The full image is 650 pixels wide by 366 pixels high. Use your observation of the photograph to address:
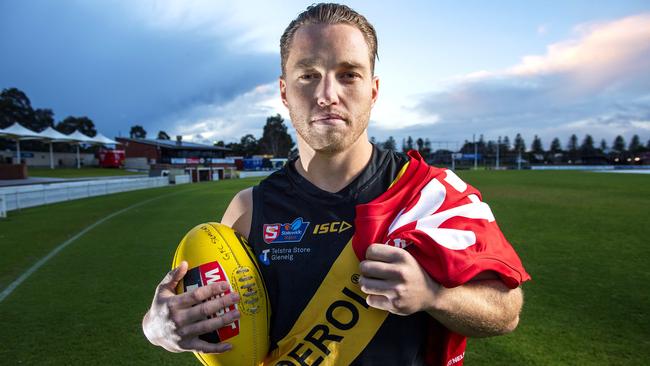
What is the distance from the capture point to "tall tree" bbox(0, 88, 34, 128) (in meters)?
74.3

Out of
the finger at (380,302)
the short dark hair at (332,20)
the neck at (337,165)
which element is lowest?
the finger at (380,302)

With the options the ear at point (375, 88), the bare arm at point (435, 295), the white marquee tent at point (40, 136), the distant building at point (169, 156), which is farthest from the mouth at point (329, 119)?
the distant building at point (169, 156)

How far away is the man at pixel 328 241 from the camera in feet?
4.38

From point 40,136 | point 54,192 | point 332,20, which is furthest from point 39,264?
point 40,136

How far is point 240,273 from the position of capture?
178cm

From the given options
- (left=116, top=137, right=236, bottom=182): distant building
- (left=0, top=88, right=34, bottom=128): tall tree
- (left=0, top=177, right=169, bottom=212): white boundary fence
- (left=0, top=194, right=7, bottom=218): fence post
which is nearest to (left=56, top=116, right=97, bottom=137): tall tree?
(left=0, top=88, right=34, bottom=128): tall tree

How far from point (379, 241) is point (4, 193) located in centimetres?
1985

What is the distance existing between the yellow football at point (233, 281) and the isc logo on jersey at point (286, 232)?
0.16 m

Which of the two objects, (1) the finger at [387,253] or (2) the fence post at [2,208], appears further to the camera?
(2) the fence post at [2,208]

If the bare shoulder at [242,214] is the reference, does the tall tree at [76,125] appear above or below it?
above

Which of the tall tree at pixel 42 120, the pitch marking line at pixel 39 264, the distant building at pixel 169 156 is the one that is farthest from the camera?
the tall tree at pixel 42 120

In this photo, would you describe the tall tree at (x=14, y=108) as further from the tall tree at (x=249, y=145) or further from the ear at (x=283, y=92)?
the ear at (x=283, y=92)

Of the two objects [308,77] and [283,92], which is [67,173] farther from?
[308,77]

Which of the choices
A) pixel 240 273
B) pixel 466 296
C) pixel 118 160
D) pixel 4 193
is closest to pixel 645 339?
pixel 466 296
